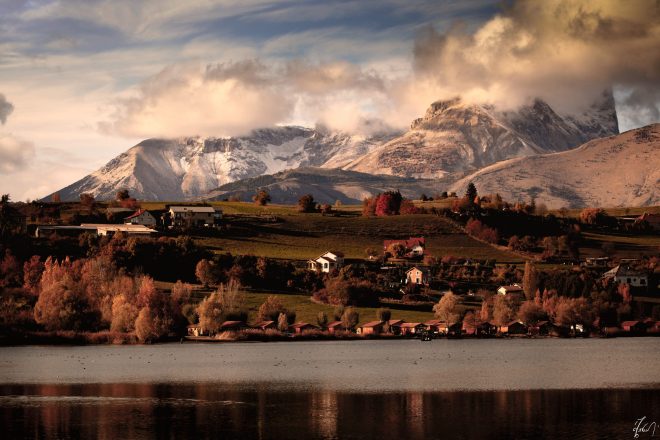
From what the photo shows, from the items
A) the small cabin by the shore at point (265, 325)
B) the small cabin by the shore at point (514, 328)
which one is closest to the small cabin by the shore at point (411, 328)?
the small cabin by the shore at point (514, 328)

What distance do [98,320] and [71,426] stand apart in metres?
86.2

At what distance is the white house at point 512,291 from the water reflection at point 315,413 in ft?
290

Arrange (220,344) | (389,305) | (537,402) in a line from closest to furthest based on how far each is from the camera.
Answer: (537,402) → (220,344) → (389,305)

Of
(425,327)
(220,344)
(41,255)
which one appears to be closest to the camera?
(220,344)

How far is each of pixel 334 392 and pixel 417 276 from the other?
99466 mm

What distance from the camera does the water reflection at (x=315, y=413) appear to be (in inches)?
2594

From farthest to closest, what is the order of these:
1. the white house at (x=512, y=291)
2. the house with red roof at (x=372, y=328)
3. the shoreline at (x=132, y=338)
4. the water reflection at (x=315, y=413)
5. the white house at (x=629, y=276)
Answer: the white house at (x=629, y=276) < the white house at (x=512, y=291) < the house with red roof at (x=372, y=328) < the shoreline at (x=132, y=338) < the water reflection at (x=315, y=413)

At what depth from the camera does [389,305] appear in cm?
16850

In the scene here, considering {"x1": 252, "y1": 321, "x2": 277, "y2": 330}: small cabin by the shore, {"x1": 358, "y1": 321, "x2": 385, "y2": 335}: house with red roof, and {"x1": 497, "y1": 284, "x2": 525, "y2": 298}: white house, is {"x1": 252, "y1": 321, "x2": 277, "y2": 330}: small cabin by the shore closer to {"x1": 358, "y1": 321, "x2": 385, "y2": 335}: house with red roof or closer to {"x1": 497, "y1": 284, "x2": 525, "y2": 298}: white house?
{"x1": 358, "y1": 321, "x2": 385, "y2": 335}: house with red roof

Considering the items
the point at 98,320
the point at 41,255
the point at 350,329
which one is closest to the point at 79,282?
the point at 98,320

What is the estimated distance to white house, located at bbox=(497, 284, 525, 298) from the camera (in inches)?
6791

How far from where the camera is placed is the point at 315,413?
74.5 meters

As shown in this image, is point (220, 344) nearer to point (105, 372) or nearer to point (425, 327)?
point (425, 327)

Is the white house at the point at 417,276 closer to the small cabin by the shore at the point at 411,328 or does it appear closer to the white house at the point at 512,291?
the white house at the point at 512,291
